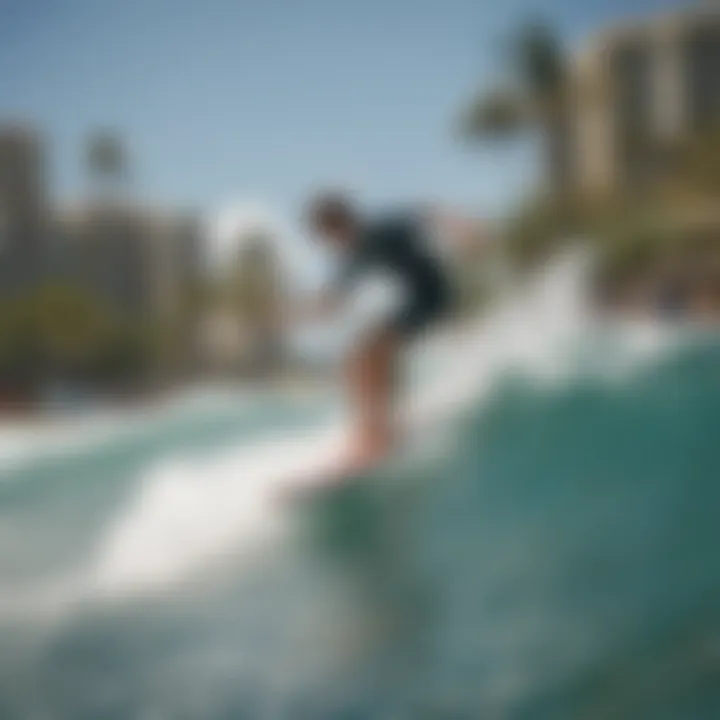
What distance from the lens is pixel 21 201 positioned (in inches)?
55.7

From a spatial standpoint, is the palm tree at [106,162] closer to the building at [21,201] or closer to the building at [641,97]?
the building at [21,201]

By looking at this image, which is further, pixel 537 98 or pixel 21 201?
pixel 21 201

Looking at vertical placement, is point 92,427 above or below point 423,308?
below

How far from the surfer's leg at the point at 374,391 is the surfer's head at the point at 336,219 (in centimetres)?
13

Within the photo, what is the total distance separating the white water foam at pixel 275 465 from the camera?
4.30 feet

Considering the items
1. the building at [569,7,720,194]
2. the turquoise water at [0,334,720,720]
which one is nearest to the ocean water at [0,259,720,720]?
the turquoise water at [0,334,720,720]

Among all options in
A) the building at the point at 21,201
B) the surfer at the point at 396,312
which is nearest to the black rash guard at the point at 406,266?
the surfer at the point at 396,312

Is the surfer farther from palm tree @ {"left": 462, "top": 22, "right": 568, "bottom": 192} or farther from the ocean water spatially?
palm tree @ {"left": 462, "top": 22, "right": 568, "bottom": 192}

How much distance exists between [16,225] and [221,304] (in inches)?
11.3

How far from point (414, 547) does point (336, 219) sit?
0.42m

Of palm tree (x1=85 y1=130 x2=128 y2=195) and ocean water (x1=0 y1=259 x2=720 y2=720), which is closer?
ocean water (x1=0 y1=259 x2=720 y2=720)

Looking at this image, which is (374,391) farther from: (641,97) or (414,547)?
(641,97)

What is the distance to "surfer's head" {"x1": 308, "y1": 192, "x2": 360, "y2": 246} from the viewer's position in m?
1.34

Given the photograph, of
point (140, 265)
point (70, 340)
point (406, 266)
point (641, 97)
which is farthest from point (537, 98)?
point (70, 340)
